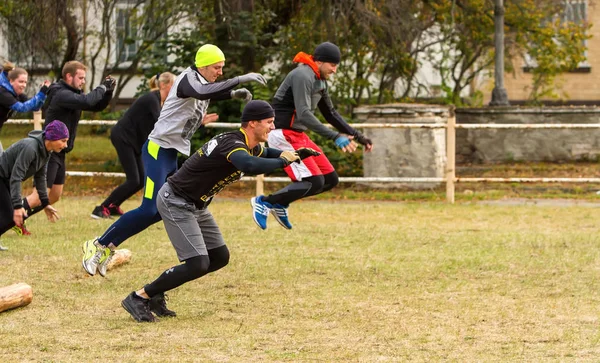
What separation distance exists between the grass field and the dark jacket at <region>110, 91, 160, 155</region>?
1.02 metres

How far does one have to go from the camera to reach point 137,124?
12.6 metres

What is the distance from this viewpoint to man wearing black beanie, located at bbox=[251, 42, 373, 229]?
1009 centimetres

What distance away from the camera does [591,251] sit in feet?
35.3

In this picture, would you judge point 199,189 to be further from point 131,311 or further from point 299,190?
point 299,190

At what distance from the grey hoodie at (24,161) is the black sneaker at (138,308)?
2.57 metres

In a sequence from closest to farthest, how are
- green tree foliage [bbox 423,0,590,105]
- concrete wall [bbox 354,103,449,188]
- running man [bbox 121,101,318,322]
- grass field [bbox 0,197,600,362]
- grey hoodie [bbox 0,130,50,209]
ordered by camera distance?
grass field [bbox 0,197,600,362], running man [bbox 121,101,318,322], grey hoodie [bbox 0,130,50,209], concrete wall [bbox 354,103,449,188], green tree foliage [bbox 423,0,590,105]

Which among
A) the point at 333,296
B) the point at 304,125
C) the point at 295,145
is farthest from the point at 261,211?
the point at 333,296

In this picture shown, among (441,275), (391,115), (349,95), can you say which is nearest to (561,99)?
(349,95)

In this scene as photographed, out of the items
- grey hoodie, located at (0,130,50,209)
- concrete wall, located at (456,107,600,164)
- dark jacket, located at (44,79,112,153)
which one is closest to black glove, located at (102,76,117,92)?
dark jacket, located at (44,79,112,153)

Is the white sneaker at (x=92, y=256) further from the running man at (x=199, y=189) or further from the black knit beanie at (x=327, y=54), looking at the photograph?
the black knit beanie at (x=327, y=54)

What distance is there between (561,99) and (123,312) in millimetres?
23151

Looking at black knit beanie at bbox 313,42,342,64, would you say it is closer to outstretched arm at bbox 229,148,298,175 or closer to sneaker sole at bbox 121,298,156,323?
outstretched arm at bbox 229,148,298,175

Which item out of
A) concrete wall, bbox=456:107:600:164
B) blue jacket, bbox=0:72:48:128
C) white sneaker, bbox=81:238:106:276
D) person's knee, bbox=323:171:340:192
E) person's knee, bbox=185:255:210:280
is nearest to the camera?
person's knee, bbox=185:255:210:280

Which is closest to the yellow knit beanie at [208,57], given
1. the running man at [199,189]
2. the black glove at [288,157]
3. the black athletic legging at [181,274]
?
the running man at [199,189]
